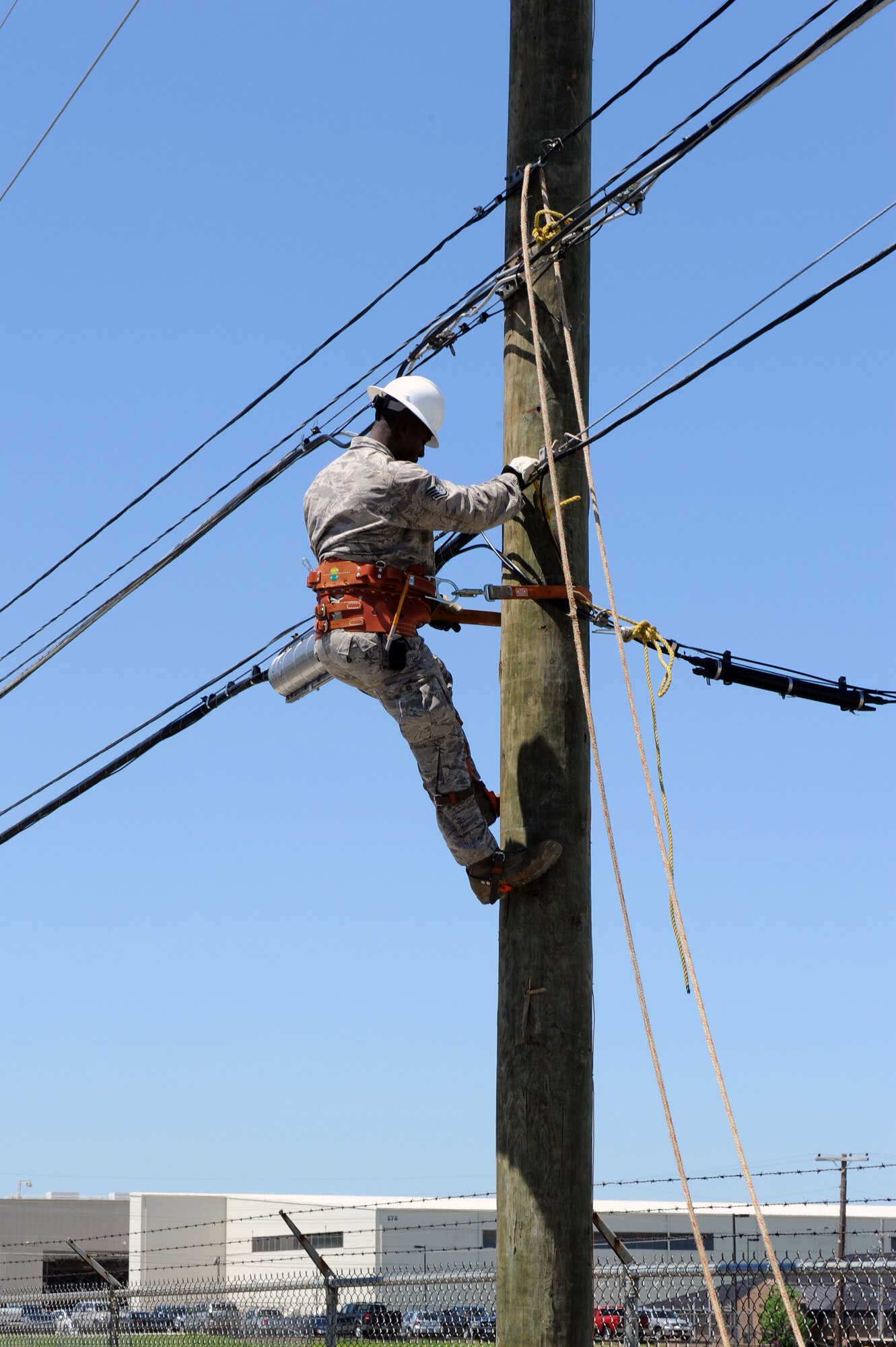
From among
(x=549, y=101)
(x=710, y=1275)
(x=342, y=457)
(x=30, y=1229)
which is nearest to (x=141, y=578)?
(x=342, y=457)

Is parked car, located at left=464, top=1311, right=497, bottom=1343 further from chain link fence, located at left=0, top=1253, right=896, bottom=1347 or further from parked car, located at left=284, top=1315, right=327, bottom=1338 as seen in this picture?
parked car, located at left=284, top=1315, right=327, bottom=1338

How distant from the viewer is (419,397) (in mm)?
5953

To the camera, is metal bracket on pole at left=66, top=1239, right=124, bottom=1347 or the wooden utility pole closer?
the wooden utility pole

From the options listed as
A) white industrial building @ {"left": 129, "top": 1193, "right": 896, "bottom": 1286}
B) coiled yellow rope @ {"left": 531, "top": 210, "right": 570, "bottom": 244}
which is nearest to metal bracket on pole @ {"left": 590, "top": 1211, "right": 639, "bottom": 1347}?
coiled yellow rope @ {"left": 531, "top": 210, "right": 570, "bottom": 244}

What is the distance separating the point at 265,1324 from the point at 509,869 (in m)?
5.15

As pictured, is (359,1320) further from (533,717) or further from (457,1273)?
(533,717)

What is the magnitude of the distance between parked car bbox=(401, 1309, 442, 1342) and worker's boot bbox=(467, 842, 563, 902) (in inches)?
139

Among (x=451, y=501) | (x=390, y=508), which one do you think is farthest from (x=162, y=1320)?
(x=451, y=501)

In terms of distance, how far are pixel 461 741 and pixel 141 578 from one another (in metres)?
3.96

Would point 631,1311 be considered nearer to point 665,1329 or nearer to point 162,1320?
point 665,1329

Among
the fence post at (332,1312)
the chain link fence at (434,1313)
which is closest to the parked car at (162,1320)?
the chain link fence at (434,1313)

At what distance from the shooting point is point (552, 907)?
5.27 m

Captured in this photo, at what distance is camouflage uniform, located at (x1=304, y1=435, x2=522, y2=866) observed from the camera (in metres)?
5.52

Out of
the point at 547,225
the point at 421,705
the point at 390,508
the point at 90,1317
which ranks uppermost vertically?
the point at 547,225
